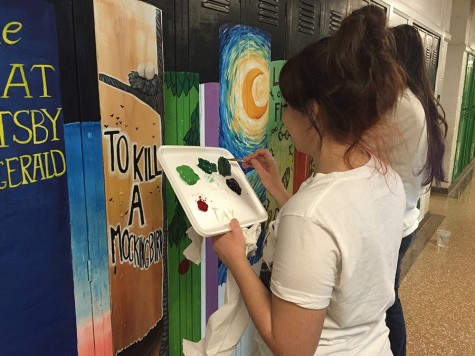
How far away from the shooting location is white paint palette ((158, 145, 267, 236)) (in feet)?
3.38

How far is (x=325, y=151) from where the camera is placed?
2.82ft

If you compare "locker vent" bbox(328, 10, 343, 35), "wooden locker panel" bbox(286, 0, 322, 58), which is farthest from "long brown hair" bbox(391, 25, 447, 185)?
"locker vent" bbox(328, 10, 343, 35)

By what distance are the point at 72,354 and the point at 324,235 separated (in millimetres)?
703

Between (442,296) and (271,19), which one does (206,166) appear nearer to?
(271,19)

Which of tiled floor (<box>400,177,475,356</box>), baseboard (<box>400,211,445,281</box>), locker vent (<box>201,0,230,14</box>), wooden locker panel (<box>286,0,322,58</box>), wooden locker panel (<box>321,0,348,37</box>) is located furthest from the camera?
baseboard (<box>400,211,445,281</box>)

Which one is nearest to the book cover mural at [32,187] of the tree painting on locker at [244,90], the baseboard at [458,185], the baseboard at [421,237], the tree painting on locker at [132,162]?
the tree painting on locker at [132,162]

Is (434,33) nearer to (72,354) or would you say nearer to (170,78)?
(170,78)

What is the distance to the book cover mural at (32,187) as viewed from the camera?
0.82 meters

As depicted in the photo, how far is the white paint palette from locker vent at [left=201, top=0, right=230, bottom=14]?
0.45 metres

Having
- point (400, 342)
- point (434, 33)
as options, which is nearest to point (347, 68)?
point (400, 342)

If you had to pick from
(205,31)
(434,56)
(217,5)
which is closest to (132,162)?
(205,31)

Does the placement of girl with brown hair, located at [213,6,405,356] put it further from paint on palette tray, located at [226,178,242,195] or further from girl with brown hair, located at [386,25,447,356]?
girl with brown hair, located at [386,25,447,356]

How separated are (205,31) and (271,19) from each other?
0.40 m

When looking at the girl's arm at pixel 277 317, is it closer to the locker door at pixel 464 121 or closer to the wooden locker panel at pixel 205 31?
the wooden locker panel at pixel 205 31
